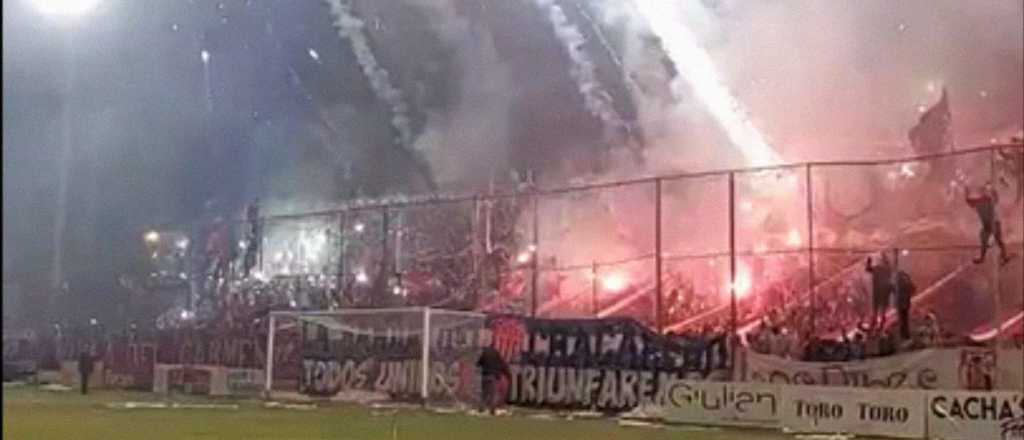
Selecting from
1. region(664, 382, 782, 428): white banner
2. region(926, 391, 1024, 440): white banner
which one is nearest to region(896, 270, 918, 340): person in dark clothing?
region(664, 382, 782, 428): white banner

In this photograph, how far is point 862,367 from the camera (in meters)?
31.3

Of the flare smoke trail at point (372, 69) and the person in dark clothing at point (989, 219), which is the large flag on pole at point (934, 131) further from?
the flare smoke trail at point (372, 69)

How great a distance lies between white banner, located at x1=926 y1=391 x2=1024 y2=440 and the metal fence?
10.0 meters

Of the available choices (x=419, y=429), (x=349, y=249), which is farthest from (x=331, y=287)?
(x=419, y=429)

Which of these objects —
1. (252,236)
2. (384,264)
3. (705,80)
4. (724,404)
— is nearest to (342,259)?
(384,264)

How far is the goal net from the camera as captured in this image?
3706 cm

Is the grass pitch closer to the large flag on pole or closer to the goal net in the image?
the goal net

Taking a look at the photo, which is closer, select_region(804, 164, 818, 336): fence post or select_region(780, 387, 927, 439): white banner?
select_region(780, 387, 927, 439): white banner

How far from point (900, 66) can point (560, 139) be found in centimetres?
1372

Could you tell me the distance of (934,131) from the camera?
1647 inches

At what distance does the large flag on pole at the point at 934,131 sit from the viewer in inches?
1610

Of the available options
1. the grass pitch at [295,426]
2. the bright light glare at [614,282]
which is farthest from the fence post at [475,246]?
the grass pitch at [295,426]

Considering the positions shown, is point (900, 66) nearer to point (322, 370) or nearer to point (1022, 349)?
point (1022, 349)

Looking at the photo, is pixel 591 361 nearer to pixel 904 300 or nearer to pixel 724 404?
pixel 724 404
